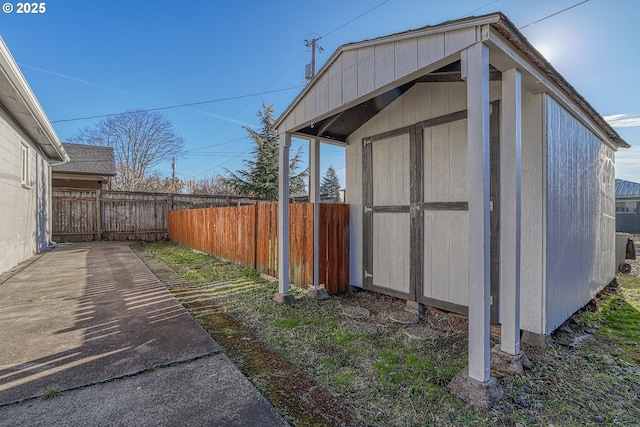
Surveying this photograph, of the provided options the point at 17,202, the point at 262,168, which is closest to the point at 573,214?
the point at 17,202

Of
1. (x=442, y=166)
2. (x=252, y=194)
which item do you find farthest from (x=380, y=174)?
(x=252, y=194)

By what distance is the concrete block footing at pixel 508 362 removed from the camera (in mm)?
2070

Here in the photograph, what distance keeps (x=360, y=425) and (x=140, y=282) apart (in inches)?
163

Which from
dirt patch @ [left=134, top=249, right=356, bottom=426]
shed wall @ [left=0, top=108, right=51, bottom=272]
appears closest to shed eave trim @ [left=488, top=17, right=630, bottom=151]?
dirt patch @ [left=134, top=249, right=356, bottom=426]

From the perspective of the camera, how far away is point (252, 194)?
13.9 metres

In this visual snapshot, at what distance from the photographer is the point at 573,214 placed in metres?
3.08

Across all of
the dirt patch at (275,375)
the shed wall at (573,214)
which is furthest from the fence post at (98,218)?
the shed wall at (573,214)

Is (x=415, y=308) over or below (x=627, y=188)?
below

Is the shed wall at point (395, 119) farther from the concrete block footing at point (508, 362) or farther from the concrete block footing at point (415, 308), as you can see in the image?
the concrete block footing at point (508, 362)

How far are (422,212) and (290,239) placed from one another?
2004 millimetres

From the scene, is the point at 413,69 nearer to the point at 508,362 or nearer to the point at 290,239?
the point at 508,362

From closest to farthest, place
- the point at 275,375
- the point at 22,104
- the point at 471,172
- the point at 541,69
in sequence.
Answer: the point at 471,172 → the point at 275,375 → the point at 541,69 → the point at 22,104

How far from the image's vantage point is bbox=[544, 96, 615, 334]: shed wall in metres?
2.61

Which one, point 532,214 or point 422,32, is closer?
point 422,32
